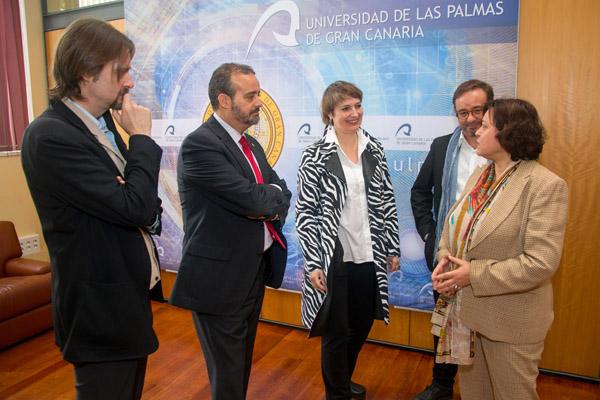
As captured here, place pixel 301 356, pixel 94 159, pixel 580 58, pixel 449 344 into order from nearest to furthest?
pixel 94 159
pixel 449 344
pixel 580 58
pixel 301 356


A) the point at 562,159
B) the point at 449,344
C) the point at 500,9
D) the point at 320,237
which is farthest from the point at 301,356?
the point at 500,9

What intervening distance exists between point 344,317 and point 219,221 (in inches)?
31.8

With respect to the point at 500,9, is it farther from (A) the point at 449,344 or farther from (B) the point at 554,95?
(A) the point at 449,344

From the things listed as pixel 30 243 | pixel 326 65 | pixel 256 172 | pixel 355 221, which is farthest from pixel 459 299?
pixel 30 243

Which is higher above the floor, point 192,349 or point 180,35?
point 180,35

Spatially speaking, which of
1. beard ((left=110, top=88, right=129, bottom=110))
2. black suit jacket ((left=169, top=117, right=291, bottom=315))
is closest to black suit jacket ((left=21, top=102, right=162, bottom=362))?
beard ((left=110, top=88, right=129, bottom=110))

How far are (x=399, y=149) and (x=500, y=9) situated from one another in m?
0.93

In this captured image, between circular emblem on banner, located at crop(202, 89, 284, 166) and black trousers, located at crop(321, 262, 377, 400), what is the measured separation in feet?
4.30

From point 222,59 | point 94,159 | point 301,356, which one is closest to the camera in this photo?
point 94,159

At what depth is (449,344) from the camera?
6.13 ft

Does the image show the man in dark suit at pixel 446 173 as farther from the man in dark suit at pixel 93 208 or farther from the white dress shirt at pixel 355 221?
the man in dark suit at pixel 93 208

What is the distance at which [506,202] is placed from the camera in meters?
1.67

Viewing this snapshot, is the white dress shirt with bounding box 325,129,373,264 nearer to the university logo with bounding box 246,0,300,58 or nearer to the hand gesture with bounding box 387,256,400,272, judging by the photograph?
the hand gesture with bounding box 387,256,400,272

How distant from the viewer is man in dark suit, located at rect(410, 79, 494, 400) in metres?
2.28
